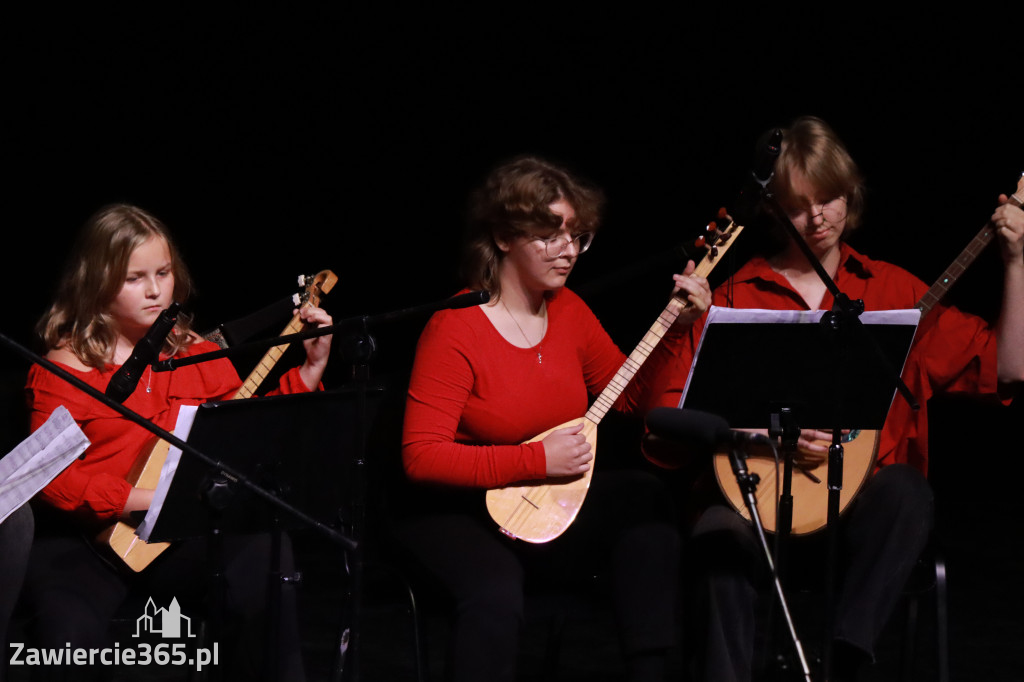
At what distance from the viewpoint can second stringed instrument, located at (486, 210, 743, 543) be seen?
250 cm

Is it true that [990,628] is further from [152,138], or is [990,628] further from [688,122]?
[152,138]

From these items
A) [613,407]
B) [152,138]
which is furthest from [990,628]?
[152,138]

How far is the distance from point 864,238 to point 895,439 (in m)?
1.76

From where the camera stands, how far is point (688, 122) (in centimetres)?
427

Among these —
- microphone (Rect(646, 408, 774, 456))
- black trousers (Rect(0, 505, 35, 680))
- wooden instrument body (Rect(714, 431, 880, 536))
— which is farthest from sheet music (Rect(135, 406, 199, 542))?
wooden instrument body (Rect(714, 431, 880, 536))

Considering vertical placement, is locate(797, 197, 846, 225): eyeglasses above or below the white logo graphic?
above

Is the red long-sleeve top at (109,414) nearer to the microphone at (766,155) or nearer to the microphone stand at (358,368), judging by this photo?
the microphone stand at (358,368)

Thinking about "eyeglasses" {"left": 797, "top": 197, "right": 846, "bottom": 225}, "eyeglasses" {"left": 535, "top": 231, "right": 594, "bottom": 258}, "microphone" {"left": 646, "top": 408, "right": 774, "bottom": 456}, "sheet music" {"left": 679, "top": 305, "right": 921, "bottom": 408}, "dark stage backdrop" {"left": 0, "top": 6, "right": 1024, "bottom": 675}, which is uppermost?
"dark stage backdrop" {"left": 0, "top": 6, "right": 1024, "bottom": 675}

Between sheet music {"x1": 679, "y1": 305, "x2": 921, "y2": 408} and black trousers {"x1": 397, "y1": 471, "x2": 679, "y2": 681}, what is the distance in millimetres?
433

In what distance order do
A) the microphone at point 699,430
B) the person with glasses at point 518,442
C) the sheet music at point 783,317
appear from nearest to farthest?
the microphone at point 699,430 → the sheet music at point 783,317 → the person with glasses at point 518,442

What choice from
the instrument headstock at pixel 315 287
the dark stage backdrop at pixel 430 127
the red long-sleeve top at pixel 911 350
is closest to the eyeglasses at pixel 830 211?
the red long-sleeve top at pixel 911 350

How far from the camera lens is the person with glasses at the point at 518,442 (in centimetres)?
241

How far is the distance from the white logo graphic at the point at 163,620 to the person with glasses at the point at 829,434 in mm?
1106

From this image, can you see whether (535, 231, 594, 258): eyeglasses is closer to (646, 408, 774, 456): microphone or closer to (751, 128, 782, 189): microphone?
(751, 128, 782, 189): microphone
